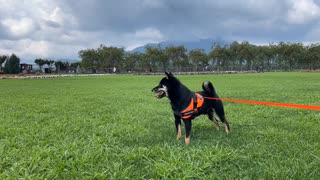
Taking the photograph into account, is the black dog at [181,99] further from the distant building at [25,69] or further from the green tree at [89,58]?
the green tree at [89,58]

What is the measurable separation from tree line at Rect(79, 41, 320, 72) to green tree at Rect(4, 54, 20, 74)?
1914cm

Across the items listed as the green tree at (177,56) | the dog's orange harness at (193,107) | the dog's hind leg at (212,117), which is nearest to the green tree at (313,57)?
the green tree at (177,56)

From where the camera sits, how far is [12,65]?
6512 centimetres

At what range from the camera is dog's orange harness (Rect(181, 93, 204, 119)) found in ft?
18.4

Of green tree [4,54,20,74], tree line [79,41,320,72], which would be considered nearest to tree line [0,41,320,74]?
tree line [79,41,320,72]

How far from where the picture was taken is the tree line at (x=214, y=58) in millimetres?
77312

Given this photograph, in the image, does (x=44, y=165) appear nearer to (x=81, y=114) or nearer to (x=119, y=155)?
(x=119, y=155)

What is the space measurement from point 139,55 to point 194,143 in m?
74.8

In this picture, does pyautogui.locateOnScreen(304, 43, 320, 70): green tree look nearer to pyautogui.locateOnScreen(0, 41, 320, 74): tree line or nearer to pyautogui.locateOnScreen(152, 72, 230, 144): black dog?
pyautogui.locateOnScreen(0, 41, 320, 74): tree line

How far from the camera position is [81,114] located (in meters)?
9.23

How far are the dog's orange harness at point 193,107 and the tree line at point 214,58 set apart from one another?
7028 centimetres

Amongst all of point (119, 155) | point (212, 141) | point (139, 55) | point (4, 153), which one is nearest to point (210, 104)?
point (212, 141)

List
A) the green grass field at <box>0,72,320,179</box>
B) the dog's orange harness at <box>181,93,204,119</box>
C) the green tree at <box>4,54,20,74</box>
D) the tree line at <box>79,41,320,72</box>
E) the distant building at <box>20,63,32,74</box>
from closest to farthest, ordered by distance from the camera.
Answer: the green grass field at <box>0,72,320,179</box>
the dog's orange harness at <box>181,93,204,119</box>
the green tree at <box>4,54,20,74</box>
the distant building at <box>20,63,32,74</box>
the tree line at <box>79,41,320,72</box>

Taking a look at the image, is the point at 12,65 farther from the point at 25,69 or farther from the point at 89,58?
the point at 89,58
